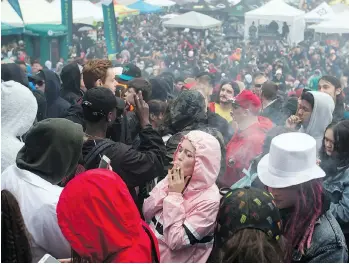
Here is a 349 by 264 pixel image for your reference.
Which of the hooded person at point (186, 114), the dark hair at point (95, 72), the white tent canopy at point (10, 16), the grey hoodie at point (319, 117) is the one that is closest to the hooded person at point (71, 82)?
the dark hair at point (95, 72)

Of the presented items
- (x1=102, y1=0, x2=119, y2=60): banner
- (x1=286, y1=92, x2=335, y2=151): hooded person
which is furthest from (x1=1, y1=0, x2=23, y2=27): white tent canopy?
(x1=286, y1=92, x2=335, y2=151): hooded person

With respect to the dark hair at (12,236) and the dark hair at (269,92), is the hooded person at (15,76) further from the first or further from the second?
the dark hair at (12,236)

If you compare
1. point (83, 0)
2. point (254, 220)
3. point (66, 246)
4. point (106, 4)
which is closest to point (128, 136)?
point (66, 246)

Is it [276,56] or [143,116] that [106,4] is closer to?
[143,116]

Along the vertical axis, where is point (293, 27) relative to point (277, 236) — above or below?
below

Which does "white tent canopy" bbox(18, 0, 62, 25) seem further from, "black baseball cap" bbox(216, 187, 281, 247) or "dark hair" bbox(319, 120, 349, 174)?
"black baseball cap" bbox(216, 187, 281, 247)

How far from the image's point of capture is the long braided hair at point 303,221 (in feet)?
8.04

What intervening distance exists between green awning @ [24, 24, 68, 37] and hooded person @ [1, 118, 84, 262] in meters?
14.1

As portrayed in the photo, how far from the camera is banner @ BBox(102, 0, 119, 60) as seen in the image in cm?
954

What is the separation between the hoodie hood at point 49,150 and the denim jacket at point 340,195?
139cm

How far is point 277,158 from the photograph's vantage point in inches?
105

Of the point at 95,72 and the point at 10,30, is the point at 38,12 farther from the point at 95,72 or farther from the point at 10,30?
the point at 95,72

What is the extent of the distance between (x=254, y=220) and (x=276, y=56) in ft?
54.7

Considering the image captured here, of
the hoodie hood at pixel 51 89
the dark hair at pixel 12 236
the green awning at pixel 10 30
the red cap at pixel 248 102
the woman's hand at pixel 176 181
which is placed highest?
the dark hair at pixel 12 236
